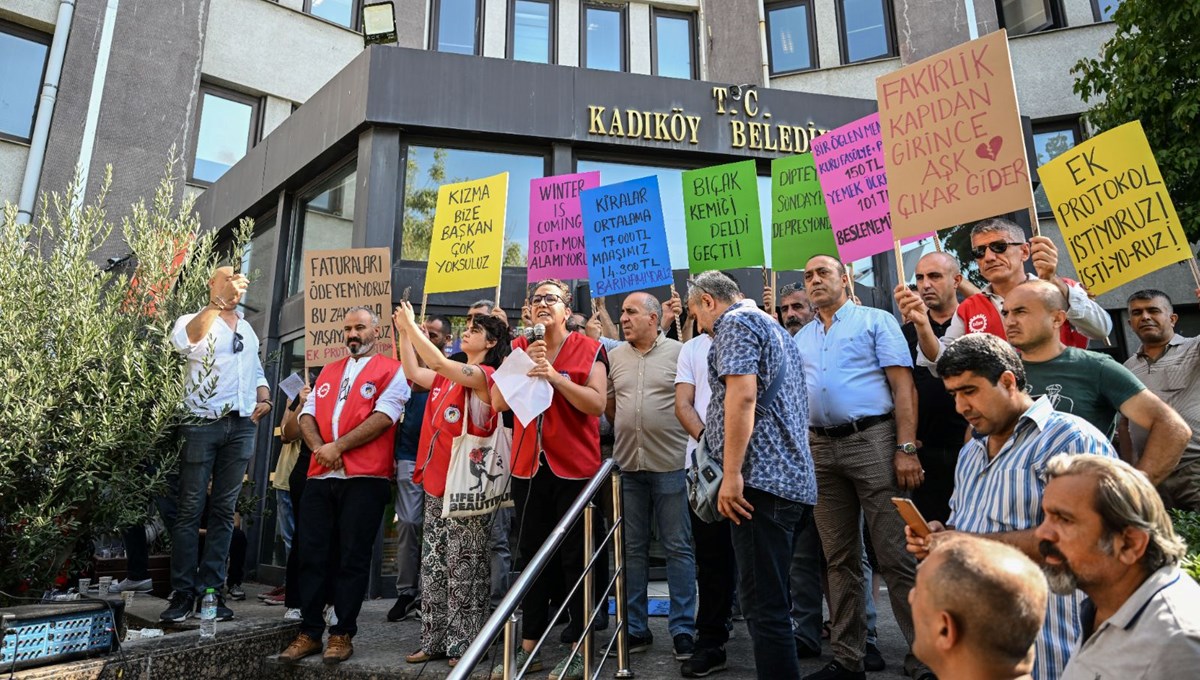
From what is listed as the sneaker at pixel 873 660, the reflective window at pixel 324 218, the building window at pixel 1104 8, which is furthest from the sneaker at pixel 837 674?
the building window at pixel 1104 8

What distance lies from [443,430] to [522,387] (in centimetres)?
65

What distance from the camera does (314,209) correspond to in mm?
9844

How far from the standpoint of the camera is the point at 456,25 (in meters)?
14.8

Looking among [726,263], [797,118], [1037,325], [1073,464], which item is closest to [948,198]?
[1037,325]

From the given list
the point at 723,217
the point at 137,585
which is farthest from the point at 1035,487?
the point at 137,585

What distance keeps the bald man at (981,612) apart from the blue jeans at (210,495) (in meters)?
4.74

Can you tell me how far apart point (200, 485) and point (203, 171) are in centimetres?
1026

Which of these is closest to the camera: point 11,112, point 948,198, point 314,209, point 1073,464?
point 1073,464

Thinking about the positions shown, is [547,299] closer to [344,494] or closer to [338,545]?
[344,494]

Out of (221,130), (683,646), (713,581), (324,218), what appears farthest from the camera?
(221,130)

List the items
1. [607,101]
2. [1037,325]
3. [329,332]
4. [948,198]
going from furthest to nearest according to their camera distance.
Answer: [607,101]
[329,332]
[948,198]
[1037,325]

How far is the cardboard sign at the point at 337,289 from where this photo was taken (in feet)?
20.6

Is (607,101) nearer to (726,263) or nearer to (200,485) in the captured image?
(726,263)

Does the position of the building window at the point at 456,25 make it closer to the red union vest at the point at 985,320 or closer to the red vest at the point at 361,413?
the red vest at the point at 361,413
